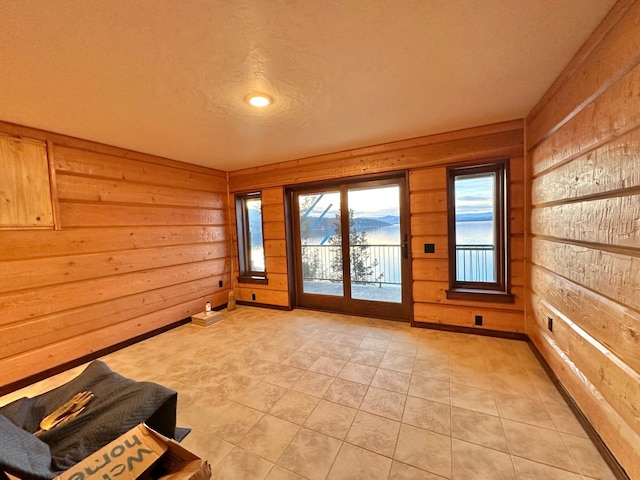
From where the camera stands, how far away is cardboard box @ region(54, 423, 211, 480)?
38.0 inches

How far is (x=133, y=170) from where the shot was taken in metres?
3.23

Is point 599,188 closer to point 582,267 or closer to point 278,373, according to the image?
point 582,267

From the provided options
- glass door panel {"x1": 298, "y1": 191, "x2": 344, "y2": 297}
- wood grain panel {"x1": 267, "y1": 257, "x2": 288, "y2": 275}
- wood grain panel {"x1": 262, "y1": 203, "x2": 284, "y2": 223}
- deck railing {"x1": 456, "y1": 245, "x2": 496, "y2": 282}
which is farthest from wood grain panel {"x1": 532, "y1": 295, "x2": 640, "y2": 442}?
wood grain panel {"x1": 262, "y1": 203, "x2": 284, "y2": 223}

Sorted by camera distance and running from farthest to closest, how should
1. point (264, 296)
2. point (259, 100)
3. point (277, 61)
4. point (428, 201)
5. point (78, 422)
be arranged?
point (264, 296), point (428, 201), point (259, 100), point (277, 61), point (78, 422)

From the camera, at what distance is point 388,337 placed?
3080 millimetres

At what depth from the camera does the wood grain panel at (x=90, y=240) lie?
2326mm

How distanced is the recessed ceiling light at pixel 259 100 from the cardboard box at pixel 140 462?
6.88 ft

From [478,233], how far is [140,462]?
3.35 metres

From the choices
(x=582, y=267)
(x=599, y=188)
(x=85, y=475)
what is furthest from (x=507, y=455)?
(x=85, y=475)

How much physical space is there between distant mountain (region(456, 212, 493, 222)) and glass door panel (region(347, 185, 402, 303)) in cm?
73

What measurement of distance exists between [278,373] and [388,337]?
1.35 meters

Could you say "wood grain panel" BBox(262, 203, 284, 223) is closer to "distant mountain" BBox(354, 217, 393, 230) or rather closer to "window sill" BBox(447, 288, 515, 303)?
"distant mountain" BBox(354, 217, 393, 230)

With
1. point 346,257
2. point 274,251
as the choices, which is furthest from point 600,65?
point 274,251

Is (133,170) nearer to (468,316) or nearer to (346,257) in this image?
(346,257)
